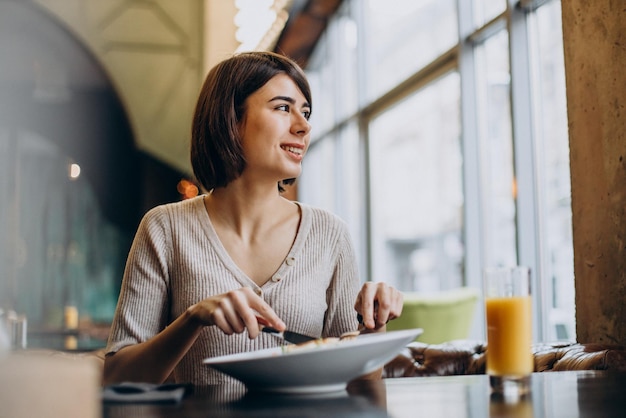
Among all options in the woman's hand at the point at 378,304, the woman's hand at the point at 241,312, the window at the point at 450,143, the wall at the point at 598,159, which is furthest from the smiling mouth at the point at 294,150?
the window at the point at 450,143

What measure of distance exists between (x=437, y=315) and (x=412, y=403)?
8.64 feet

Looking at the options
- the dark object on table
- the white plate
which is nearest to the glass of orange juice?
the white plate

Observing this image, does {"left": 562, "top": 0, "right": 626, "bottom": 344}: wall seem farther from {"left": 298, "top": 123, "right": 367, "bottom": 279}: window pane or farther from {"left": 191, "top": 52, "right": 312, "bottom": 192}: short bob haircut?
{"left": 298, "top": 123, "right": 367, "bottom": 279}: window pane

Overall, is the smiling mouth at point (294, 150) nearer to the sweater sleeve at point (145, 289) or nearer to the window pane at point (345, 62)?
the sweater sleeve at point (145, 289)

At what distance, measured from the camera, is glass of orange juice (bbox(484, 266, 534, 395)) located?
3.46ft

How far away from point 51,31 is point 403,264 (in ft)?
17.7

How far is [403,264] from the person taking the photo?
19.7ft

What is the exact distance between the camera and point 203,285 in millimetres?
1696

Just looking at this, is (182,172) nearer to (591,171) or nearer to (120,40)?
(120,40)

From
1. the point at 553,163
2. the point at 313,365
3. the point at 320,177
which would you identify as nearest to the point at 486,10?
the point at 553,163

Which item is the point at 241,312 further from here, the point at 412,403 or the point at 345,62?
the point at 345,62

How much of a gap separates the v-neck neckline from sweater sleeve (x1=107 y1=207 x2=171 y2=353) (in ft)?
0.32

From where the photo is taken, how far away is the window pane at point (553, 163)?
3199 millimetres

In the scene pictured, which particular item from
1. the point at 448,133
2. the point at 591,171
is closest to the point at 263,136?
the point at 591,171
